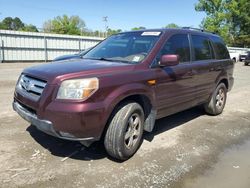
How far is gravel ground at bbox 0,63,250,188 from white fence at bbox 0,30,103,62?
18.7 meters

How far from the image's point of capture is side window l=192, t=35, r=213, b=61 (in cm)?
560

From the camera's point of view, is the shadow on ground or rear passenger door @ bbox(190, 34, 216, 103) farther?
rear passenger door @ bbox(190, 34, 216, 103)

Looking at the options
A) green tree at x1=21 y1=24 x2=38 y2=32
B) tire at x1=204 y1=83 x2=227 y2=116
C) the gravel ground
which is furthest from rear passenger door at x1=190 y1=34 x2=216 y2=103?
green tree at x1=21 y1=24 x2=38 y2=32

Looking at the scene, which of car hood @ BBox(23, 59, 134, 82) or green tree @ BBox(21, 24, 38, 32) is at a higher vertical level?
green tree @ BBox(21, 24, 38, 32)

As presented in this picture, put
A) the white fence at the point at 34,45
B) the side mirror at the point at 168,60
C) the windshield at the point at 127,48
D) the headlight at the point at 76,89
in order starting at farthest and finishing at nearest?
the white fence at the point at 34,45
the windshield at the point at 127,48
the side mirror at the point at 168,60
the headlight at the point at 76,89

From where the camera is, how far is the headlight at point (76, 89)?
11.2ft

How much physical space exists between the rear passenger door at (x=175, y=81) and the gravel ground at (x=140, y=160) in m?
0.61

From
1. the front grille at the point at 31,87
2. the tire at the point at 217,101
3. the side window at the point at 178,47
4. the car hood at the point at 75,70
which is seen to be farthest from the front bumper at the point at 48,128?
the tire at the point at 217,101

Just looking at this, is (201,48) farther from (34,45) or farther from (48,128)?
(34,45)

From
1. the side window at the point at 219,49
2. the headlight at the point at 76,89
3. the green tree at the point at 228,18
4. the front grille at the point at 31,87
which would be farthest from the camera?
the green tree at the point at 228,18

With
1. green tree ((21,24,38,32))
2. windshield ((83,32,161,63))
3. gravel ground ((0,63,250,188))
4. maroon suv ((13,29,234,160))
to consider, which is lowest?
gravel ground ((0,63,250,188))

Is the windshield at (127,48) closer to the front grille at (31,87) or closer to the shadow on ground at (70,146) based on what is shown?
the front grille at (31,87)

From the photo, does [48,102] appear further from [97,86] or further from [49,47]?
[49,47]

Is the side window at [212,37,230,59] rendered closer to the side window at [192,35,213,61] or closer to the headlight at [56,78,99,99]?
the side window at [192,35,213,61]
